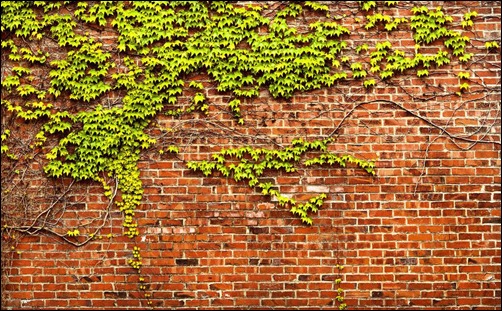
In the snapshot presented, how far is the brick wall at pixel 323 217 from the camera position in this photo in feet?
11.4

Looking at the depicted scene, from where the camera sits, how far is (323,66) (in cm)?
352

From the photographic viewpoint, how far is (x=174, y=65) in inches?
139

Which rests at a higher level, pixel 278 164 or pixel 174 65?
pixel 174 65

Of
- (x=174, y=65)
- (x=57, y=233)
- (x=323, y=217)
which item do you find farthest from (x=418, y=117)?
(x=57, y=233)

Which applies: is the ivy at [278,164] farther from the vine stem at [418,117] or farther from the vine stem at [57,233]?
the vine stem at [57,233]

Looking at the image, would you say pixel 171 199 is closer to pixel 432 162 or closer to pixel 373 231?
pixel 373 231

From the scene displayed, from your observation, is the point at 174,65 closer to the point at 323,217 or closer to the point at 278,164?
the point at 278,164

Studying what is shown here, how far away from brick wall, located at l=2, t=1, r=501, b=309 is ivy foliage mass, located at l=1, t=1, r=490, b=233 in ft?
0.31

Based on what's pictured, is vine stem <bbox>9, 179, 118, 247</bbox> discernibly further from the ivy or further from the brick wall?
the ivy

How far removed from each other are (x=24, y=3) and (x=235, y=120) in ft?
6.82

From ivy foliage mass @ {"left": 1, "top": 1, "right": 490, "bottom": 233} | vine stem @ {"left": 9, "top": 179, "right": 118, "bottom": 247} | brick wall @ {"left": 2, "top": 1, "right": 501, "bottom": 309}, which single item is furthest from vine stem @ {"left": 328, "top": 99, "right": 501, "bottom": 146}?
vine stem @ {"left": 9, "top": 179, "right": 118, "bottom": 247}

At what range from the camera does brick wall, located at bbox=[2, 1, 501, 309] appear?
11.4 ft

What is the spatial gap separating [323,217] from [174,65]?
1782mm

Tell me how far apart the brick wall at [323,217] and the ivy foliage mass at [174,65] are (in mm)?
94
